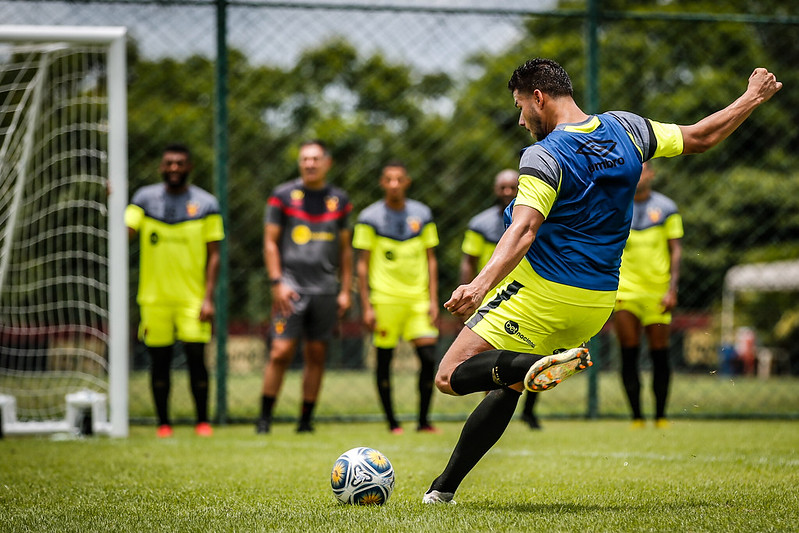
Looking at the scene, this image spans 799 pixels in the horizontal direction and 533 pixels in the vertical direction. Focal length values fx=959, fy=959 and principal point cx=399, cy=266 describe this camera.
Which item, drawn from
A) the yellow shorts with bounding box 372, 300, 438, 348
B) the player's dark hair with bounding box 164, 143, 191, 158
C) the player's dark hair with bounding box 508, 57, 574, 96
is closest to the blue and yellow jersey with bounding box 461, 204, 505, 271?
the yellow shorts with bounding box 372, 300, 438, 348

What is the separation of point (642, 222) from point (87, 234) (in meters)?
4.91

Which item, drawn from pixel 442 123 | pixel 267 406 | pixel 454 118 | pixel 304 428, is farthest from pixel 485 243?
pixel 442 123

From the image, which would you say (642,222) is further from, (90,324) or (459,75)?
(459,75)

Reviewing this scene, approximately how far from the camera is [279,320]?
26.6ft

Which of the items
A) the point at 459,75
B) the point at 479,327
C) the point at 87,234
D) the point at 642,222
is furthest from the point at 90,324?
the point at 459,75

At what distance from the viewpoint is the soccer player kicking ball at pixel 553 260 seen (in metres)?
3.97

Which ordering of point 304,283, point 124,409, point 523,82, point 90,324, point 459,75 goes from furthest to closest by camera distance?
1. point 459,75
2. point 90,324
3. point 304,283
4. point 124,409
5. point 523,82

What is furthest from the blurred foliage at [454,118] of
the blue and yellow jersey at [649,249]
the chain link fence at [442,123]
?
the blue and yellow jersey at [649,249]

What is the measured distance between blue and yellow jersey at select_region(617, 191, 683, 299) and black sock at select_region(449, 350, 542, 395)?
460cm

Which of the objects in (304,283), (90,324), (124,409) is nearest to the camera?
(124,409)

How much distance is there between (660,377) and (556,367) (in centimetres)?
506

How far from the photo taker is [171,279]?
8.02 m

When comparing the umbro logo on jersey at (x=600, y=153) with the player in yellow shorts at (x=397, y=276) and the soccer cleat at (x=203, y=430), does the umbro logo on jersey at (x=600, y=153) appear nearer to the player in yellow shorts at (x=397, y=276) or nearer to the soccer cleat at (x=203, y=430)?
the player in yellow shorts at (x=397, y=276)

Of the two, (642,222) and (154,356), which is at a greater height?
(642,222)
